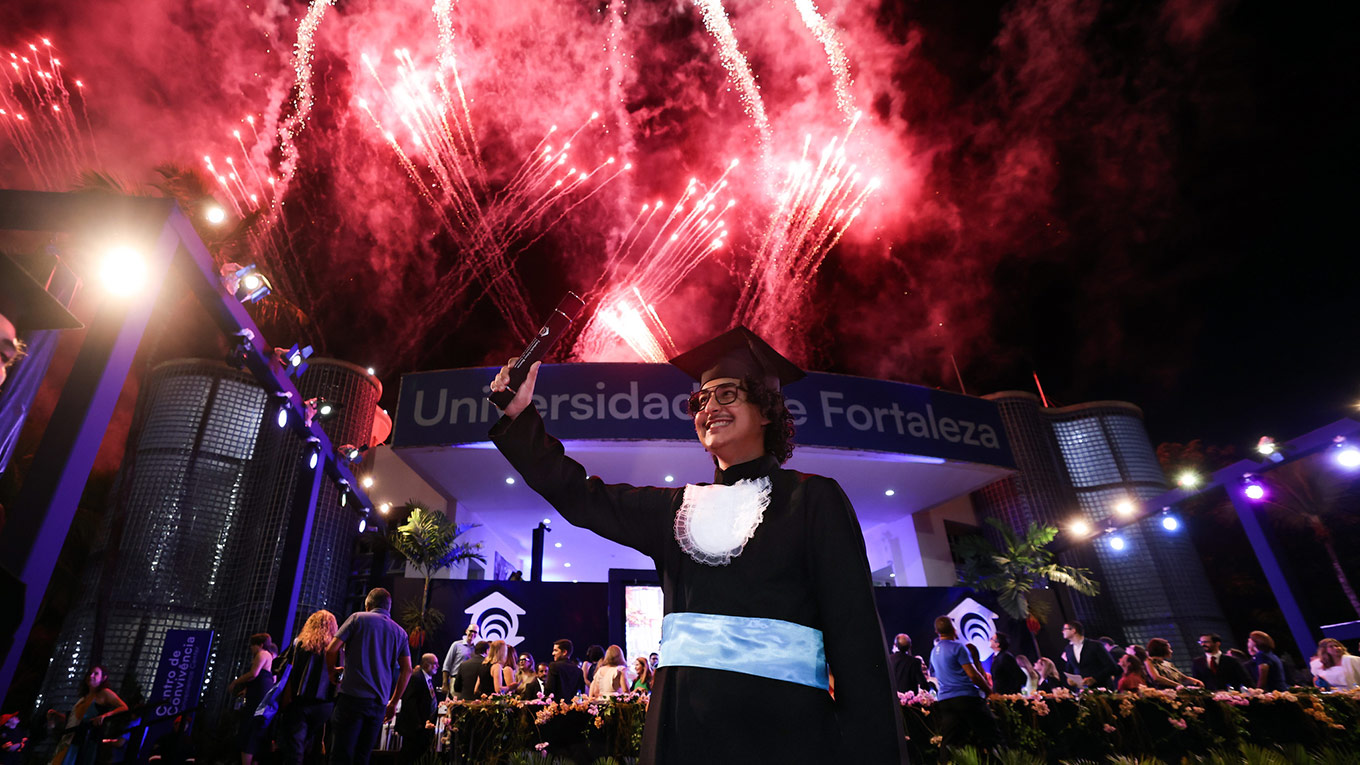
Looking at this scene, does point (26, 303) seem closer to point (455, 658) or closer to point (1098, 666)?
point (455, 658)

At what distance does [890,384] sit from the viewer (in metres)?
14.2

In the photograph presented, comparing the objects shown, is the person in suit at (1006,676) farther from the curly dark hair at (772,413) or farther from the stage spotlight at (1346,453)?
the stage spotlight at (1346,453)

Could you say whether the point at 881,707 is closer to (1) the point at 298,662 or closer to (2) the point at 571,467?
(2) the point at 571,467

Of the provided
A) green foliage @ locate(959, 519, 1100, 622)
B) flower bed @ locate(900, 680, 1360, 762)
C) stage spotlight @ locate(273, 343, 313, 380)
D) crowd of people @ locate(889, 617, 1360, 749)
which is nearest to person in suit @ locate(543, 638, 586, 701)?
crowd of people @ locate(889, 617, 1360, 749)

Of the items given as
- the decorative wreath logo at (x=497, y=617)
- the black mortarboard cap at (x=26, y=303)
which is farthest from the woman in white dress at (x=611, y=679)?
the black mortarboard cap at (x=26, y=303)

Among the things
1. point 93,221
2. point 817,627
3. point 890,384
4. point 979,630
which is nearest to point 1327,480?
point 979,630

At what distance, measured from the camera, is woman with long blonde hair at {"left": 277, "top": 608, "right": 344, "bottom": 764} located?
19.9ft

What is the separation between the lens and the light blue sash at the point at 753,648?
5.35 ft

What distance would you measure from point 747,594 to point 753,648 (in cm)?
15

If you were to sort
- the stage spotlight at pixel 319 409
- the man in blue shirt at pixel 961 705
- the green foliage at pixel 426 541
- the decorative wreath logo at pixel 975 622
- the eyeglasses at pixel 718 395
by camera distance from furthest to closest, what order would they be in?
the decorative wreath logo at pixel 975 622 < the green foliage at pixel 426 541 < the stage spotlight at pixel 319 409 < the man in blue shirt at pixel 961 705 < the eyeglasses at pixel 718 395

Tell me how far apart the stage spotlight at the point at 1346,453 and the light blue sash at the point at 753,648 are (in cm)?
1444

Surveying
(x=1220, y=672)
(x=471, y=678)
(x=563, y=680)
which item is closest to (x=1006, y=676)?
(x=1220, y=672)

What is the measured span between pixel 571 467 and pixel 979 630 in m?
15.6

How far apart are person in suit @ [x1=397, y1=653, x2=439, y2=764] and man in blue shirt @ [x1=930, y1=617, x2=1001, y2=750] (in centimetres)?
513
